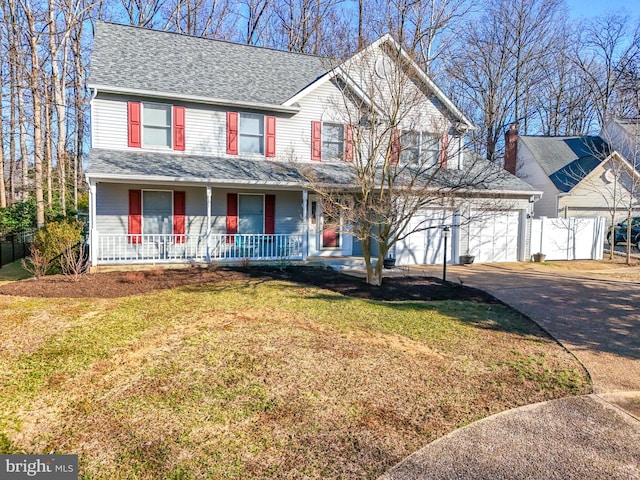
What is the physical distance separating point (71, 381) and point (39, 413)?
2.18ft

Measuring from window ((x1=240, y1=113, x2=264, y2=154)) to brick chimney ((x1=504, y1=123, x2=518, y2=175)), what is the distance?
15.1 m

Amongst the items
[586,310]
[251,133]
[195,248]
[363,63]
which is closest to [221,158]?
[251,133]

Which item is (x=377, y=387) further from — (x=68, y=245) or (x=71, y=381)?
(x=68, y=245)

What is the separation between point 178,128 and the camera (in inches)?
522

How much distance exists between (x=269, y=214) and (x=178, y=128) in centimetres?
402

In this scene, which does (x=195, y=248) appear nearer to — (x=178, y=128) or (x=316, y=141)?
(x=178, y=128)

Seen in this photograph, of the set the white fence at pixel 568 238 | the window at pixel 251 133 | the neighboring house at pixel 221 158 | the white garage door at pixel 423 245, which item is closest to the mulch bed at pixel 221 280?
the neighboring house at pixel 221 158

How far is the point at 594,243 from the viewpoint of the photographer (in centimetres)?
1756

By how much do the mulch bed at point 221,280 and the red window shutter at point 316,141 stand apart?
473 cm

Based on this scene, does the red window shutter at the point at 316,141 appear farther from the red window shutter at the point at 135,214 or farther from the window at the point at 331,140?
the red window shutter at the point at 135,214

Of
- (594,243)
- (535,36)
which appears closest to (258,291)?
(594,243)

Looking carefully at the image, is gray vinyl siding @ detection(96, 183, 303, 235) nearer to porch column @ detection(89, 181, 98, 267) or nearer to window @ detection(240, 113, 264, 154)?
porch column @ detection(89, 181, 98, 267)

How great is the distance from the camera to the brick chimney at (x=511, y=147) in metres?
22.7

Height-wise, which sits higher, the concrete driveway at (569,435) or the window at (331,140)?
the window at (331,140)
